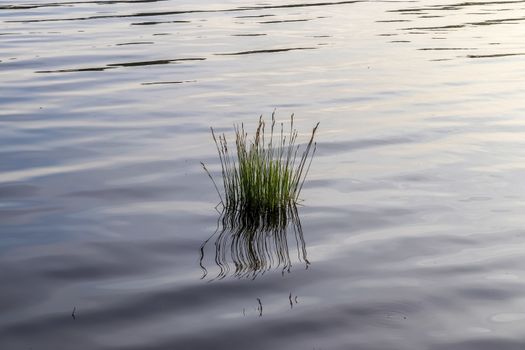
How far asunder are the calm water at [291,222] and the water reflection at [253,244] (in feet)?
0.10

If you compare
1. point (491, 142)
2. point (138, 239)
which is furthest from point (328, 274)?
point (491, 142)

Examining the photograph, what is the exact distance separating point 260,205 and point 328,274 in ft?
4.26

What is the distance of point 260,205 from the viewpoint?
825 cm

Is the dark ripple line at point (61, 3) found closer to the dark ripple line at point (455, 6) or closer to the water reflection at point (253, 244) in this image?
the dark ripple line at point (455, 6)

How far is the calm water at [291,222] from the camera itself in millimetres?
6266

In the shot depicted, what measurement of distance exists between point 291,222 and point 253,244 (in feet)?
2.23

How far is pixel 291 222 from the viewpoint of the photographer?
8352 millimetres

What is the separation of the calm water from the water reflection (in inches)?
1.2

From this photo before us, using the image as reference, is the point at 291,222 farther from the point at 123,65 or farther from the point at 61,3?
the point at 61,3

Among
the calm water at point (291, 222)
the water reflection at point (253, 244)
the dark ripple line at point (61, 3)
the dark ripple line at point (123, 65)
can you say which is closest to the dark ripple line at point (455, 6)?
the calm water at point (291, 222)

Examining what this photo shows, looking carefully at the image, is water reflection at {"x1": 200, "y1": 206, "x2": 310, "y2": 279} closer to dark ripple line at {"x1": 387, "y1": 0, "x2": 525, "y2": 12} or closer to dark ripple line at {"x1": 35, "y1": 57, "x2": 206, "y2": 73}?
dark ripple line at {"x1": 35, "y1": 57, "x2": 206, "y2": 73}

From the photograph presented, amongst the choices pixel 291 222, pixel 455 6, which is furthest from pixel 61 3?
pixel 291 222

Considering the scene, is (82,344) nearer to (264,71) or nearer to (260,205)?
(260,205)

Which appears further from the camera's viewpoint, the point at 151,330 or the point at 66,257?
the point at 66,257
